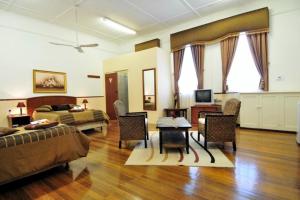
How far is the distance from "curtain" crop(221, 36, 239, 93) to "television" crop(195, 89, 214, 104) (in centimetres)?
44

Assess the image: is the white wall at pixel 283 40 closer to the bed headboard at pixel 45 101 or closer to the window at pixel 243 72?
the window at pixel 243 72

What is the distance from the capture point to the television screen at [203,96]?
5.29 m

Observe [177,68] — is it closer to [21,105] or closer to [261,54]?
[261,54]

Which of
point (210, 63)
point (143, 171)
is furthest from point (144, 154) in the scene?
point (210, 63)

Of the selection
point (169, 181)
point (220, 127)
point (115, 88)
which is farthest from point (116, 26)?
point (169, 181)

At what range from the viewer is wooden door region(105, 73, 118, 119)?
7242 millimetres

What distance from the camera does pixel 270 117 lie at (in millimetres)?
4387

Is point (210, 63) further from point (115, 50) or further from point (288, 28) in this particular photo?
point (115, 50)

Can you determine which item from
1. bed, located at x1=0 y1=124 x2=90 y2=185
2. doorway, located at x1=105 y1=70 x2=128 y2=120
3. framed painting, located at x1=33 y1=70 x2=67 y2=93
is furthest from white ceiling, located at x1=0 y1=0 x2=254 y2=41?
bed, located at x1=0 y1=124 x2=90 y2=185

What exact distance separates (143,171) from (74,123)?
282cm

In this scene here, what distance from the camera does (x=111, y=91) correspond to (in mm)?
7355

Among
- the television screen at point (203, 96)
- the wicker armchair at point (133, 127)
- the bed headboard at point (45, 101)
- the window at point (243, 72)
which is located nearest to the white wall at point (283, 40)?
the window at point (243, 72)

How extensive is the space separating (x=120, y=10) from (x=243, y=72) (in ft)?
13.4

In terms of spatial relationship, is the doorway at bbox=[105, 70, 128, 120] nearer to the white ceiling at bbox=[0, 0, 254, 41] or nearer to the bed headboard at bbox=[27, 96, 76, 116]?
the bed headboard at bbox=[27, 96, 76, 116]
